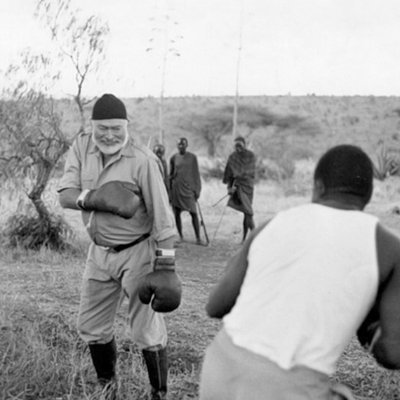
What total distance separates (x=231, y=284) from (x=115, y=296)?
186 cm

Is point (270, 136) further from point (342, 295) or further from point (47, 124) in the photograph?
point (342, 295)

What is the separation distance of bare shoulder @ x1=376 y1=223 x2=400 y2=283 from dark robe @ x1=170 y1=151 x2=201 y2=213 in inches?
390

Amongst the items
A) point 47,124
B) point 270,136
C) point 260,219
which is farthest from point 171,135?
point 47,124

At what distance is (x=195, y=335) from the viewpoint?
18.7 feet

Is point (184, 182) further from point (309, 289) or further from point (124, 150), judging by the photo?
point (309, 289)

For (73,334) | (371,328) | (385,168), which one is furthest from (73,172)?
(385,168)

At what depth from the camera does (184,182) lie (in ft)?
40.4

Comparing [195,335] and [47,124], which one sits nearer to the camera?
[195,335]

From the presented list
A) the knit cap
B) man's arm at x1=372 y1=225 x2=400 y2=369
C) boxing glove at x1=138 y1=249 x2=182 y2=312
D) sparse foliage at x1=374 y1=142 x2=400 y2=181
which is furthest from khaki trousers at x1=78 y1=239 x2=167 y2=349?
sparse foliage at x1=374 y1=142 x2=400 y2=181

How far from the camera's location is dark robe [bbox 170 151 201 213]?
1224 cm

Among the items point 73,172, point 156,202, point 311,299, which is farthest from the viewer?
point 73,172

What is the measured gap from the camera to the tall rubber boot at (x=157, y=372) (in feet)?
13.0

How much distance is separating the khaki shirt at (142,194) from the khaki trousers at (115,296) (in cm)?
8

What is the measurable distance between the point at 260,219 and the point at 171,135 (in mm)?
32366
